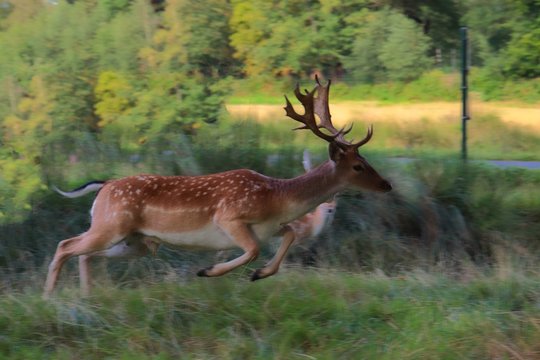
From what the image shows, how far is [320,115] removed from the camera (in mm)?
7578

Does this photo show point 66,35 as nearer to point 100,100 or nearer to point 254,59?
point 100,100

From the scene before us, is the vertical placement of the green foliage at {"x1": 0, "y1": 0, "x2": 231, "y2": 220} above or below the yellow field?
above

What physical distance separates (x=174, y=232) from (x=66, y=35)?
1124cm

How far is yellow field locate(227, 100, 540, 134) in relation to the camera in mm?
16234

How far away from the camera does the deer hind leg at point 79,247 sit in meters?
7.11

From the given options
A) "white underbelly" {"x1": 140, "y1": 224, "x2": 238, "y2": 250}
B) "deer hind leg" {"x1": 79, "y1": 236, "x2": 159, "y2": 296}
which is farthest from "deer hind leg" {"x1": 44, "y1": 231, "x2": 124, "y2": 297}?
"white underbelly" {"x1": 140, "y1": 224, "x2": 238, "y2": 250}

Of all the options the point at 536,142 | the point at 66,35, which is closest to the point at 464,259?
the point at 536,142

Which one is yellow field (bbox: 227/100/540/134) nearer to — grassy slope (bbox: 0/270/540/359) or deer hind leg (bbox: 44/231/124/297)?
deer hind leg (bbox: 44/231/124/297)

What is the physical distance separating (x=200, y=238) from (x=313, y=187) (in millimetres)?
1055

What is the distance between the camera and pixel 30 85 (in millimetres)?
15219

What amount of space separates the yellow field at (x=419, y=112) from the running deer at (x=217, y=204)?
7.31 metres

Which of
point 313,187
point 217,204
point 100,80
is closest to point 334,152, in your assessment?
point 313,187

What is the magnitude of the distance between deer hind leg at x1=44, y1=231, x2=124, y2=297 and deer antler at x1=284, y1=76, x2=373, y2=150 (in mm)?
1871

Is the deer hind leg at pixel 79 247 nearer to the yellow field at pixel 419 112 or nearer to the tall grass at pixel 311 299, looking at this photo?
the tall grass at pixel 311 299
